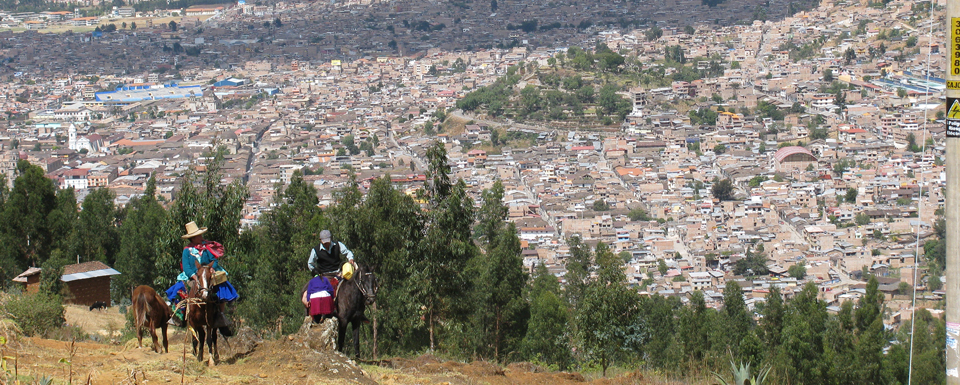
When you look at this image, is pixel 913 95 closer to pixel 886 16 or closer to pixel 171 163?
pixel 886 16

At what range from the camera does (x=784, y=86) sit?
1543 inches

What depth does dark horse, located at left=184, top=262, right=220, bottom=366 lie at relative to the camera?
158 inches

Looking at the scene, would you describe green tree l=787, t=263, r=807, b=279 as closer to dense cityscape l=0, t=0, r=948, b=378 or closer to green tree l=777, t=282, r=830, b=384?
dense cityscape l=0, t=0, r=948, b=378

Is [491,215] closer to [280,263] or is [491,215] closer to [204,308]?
[280,263]


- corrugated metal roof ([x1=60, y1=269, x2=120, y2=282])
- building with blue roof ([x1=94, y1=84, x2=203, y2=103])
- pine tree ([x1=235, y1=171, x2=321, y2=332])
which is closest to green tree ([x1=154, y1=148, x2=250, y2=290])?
pine tree ([x1=235, y1=171, x2=321, y2=332])

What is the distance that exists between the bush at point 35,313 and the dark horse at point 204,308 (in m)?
1.68

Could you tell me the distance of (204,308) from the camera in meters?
4.10

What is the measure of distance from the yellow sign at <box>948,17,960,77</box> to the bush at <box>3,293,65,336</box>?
15.4ft

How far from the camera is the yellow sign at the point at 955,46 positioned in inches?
110

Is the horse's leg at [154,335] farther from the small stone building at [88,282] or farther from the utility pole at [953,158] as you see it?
the small stone building at [88,282]

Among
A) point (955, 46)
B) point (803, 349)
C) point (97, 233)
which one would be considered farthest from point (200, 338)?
point (97, 233)

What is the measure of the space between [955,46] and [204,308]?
3066mm

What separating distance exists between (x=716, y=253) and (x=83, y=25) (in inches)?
2484

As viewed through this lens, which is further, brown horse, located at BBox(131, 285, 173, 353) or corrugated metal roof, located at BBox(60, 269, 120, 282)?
corrugated metal roof, located at BBox(60, 269, 120, 282)
